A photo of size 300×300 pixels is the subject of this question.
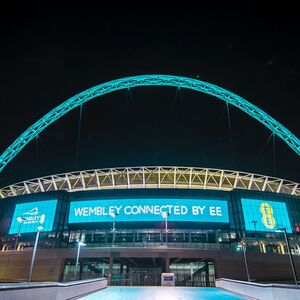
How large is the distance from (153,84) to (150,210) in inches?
1129

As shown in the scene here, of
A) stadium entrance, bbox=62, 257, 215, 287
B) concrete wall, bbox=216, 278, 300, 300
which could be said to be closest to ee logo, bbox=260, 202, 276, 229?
stadium entrance, bbox=62, 257, 215, 287

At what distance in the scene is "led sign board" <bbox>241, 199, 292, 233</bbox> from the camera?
189ft

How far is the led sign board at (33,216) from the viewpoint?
58.8 metres

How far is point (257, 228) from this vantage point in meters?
57.0

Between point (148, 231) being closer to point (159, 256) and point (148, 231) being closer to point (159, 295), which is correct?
point (159, 256)

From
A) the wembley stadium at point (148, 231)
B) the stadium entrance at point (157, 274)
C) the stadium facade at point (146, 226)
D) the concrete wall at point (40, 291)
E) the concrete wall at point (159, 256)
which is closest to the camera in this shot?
the concrete wall at point (40, 291)

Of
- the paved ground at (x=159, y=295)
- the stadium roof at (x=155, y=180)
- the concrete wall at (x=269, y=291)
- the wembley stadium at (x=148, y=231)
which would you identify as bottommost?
the paved ground at (x=159, y=295)

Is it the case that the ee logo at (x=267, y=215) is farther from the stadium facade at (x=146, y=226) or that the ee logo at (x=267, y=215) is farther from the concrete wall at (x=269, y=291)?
the concrete wall at (x=269, y=291)

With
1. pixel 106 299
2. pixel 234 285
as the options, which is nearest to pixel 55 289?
pixel 106 299

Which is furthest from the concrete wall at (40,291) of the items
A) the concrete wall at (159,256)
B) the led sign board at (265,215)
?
the led sign board at (265,215)

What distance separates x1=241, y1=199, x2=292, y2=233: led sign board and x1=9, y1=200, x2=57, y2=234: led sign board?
4637 centimetres

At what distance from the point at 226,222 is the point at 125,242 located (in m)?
23.7

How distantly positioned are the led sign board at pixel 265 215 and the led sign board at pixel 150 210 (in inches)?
229

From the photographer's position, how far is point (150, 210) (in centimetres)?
5638
